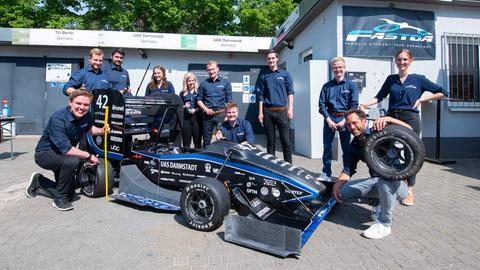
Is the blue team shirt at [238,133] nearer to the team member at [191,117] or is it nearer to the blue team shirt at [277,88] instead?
the blue team shirt at [277,88]

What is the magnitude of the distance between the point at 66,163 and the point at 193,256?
7.63 ft

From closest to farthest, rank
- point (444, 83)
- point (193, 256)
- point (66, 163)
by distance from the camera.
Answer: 1. point (193, 256)
2. point (66, 163)
3. point (444, 83)

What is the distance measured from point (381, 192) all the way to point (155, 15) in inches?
851

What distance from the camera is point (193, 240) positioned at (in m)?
3.35

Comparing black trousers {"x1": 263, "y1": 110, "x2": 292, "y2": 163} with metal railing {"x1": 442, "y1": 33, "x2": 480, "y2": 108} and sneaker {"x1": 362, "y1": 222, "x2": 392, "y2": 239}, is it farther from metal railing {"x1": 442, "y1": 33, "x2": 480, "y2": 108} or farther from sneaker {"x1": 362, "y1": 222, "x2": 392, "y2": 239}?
metal railing {"x1": 442, "y1": 33, "x2": 480, "y2": 108}

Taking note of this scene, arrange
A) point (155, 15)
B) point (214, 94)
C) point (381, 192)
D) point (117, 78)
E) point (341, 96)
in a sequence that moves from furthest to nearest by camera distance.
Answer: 1. point (155, 15)
2. point (117, 78)
3. point (214, 94)
4. point (341, 96)
5. point (381, 192)

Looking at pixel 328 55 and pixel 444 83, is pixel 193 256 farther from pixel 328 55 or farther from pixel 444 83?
pixel 444 83

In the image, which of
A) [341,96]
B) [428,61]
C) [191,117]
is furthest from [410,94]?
[428,61]

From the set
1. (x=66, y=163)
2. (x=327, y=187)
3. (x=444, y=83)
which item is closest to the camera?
(x=327, y=187)

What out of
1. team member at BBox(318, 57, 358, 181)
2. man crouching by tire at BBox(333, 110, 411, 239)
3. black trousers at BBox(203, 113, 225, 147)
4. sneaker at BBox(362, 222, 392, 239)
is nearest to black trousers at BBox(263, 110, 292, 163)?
team member at BBox(318, 57, 358, 181)

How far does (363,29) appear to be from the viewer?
25.1ft

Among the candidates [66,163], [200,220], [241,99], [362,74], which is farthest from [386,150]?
[241,99]

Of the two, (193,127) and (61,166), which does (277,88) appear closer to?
(193,127)

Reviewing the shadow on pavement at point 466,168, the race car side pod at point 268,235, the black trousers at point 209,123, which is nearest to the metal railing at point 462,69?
the shadow on pavement at point 466,168
